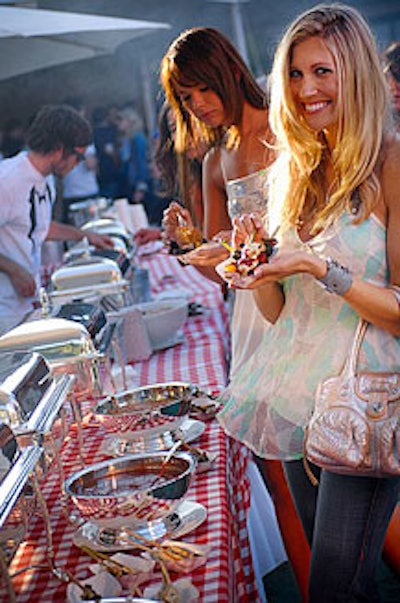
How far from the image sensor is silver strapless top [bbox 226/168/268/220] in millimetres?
2176

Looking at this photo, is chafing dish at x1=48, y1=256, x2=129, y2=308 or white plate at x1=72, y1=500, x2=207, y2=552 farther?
chafing dish at x1=48, y1=256, x2=129, y2=308

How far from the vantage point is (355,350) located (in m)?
1.50

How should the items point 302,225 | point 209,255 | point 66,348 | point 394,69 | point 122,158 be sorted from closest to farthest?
point 302,225
point 66,348
point 209,255
point 394,69
point 122,158

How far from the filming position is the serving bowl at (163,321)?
266cm

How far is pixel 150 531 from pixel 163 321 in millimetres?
1371

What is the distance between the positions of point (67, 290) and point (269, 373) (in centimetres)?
109

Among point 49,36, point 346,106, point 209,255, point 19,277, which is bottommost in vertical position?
point 19,277

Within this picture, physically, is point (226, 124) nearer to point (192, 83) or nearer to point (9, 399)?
point (192, 83)

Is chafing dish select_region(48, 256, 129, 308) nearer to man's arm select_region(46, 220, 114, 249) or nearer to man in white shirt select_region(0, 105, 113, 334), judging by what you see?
man in white shirt select_region(0, 105, 113, 334)

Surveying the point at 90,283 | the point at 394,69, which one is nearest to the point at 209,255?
the point at 90,283

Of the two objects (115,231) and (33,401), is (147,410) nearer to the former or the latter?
(33,401)

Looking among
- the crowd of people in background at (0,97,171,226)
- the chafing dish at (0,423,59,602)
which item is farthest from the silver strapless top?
the crowd of people in background at (0,97,171,226)

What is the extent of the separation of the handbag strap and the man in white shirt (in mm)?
1838

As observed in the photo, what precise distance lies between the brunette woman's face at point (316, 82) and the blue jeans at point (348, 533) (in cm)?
59
